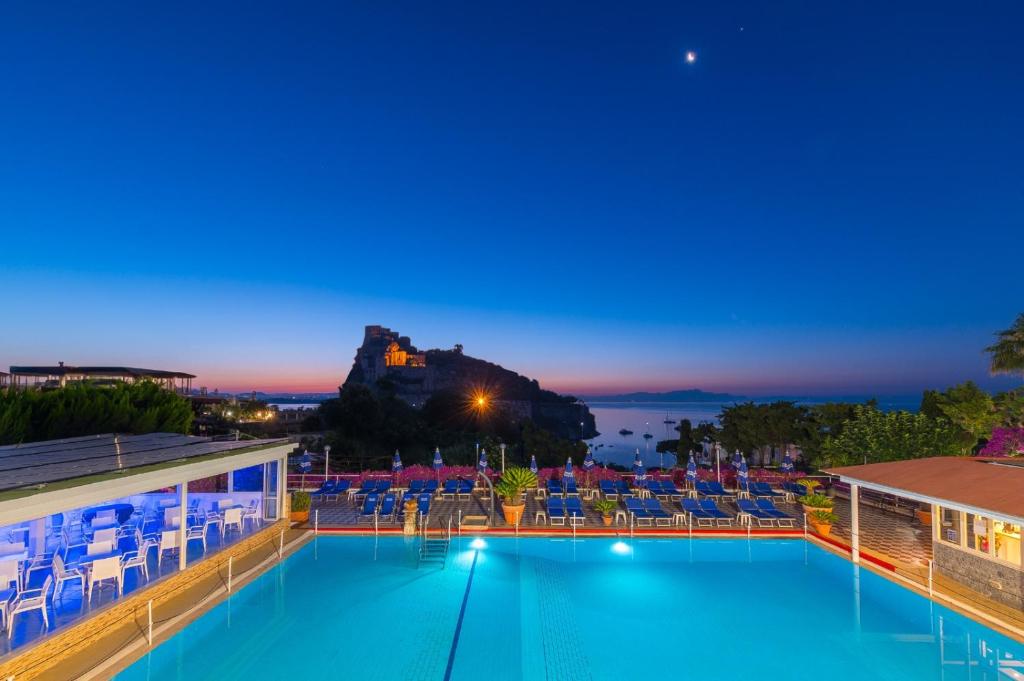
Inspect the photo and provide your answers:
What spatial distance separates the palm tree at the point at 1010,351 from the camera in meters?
15.0

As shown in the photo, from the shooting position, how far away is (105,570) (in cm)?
688

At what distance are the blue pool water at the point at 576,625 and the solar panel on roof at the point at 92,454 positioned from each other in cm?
255

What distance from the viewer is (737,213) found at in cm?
2456

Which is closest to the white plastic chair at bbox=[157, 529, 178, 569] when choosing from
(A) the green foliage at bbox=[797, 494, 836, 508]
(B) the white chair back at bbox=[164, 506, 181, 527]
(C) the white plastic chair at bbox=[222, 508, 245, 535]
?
(B) the white chair back at bbox=[164, 506, 181, 527]

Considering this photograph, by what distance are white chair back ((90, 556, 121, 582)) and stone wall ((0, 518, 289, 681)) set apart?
1.32ft

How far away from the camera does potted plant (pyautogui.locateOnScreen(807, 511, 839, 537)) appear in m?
11.9

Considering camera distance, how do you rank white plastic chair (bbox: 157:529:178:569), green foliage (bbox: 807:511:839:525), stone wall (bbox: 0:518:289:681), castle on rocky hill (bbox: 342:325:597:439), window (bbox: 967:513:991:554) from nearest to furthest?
1. stone wall (bbox: 0:518:289:681)
2. window (bbox: 967:513:991:554)
3. white plastic chair (bbox: 157:529:178:569)
4. green foliage (bbox: 807:511:839:525)
5. castle on rocky hill (bbox: 342:325:597:439)

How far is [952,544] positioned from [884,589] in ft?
4.55

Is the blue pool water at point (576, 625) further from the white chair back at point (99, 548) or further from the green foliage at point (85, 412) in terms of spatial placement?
the green foliage at point (85, 412)

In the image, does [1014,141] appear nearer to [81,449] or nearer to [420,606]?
[420,606]

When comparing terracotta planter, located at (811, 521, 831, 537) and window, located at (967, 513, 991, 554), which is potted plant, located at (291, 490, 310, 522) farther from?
window, located at (967, 513, 991, 554)

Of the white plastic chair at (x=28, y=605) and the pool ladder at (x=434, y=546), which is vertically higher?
the white plastic chair at (x=28, y=605)

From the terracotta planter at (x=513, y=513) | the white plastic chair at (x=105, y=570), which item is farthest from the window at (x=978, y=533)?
the white plastic chair at (x=105, y=570)

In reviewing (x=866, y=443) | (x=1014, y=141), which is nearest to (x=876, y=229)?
(x=1014, y=141)
